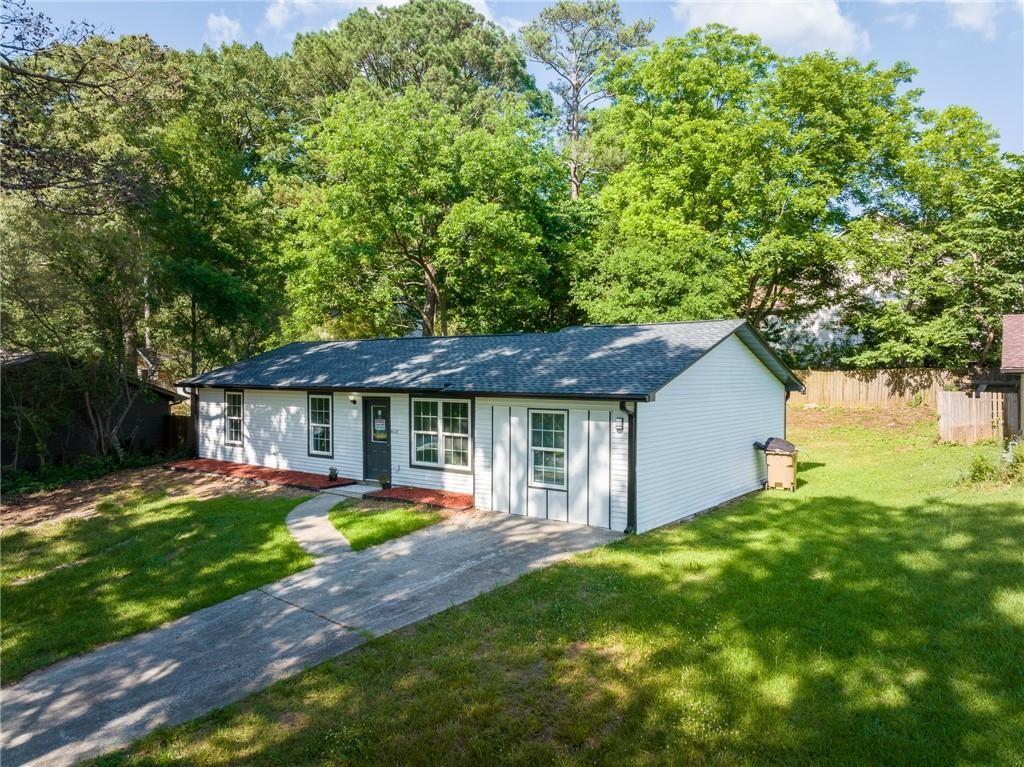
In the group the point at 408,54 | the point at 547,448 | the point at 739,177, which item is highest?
the point at 408,54

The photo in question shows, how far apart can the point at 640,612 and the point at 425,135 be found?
825 inches

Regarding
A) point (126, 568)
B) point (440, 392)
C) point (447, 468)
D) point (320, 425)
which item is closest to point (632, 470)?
point (440, 392)

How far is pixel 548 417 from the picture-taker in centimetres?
1132

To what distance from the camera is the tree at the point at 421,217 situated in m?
22.9

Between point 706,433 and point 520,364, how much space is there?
4.01 meters

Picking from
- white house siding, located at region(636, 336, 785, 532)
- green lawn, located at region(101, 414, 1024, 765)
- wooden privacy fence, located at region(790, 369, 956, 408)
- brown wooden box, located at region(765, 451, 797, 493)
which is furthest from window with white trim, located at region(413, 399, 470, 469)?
wooden privacy fence, located at region(790, 369, 956, 408)

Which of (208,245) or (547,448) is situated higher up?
(208,245)

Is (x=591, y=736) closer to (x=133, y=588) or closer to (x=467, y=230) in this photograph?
(x=133, y=588)

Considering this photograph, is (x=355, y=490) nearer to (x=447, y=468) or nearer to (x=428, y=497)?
(x=428, y=497)

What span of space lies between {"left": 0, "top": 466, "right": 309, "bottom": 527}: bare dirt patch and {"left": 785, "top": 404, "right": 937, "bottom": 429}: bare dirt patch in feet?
61.4

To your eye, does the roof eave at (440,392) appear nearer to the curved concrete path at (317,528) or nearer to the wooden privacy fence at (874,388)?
the curved concrete path at (317,528)

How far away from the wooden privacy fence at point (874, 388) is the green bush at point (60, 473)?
79.3 feet

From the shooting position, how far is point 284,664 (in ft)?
20.2

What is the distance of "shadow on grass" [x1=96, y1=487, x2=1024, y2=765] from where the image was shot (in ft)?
15.1
